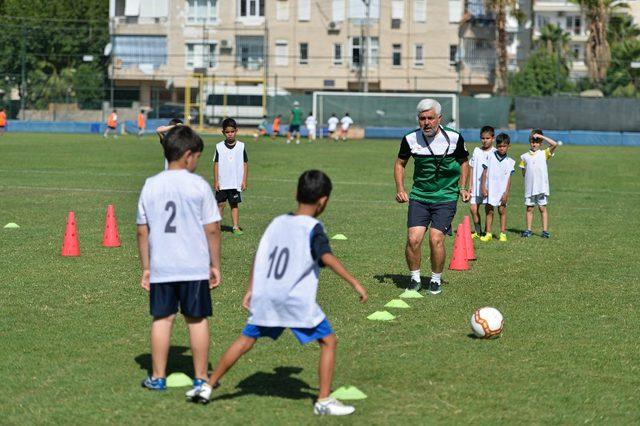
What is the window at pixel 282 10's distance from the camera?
82.1 meters

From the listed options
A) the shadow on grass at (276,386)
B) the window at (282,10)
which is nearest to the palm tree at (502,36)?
the window at (282,10)

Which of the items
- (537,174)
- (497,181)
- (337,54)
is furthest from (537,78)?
(497,181)

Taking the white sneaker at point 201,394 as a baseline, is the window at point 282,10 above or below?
above

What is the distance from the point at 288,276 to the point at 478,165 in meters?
11.1

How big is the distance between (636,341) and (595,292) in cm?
262

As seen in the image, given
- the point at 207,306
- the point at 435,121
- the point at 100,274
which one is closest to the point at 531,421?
the point at 207,306

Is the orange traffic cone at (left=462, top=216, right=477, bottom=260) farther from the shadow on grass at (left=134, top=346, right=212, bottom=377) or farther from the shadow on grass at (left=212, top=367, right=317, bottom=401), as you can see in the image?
the shadow on grass at (left=212, top=367, right=317, bottom=401)

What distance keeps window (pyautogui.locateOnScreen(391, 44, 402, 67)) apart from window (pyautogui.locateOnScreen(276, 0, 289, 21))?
8195 mm

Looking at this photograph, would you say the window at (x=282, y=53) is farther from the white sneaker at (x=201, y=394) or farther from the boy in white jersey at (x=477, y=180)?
the white sneaker at (x=201, y=394)

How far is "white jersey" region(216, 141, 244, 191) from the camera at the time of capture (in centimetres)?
1784

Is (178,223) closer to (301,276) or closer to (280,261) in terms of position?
(280,261)

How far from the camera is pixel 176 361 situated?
8.66 meters

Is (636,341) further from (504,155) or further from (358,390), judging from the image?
(504,155)

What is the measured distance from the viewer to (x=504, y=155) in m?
17.7
